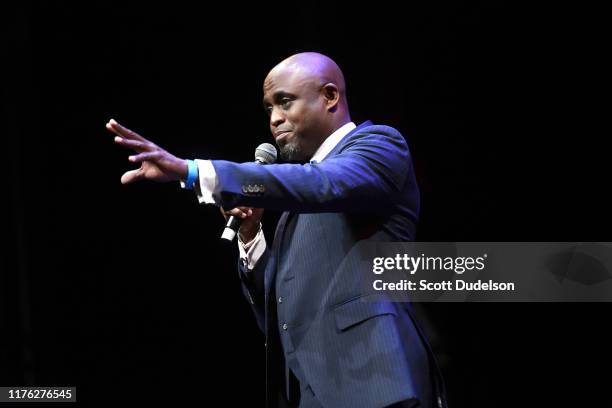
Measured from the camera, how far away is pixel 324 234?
1885 millimetres

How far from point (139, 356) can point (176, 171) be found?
2032 millimetres

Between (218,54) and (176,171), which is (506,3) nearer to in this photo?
(218,54)

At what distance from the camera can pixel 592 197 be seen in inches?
115

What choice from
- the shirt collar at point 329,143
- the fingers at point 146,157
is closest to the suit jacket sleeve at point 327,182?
the fingers at point 146,157

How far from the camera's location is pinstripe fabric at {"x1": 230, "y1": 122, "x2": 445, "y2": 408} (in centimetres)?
162

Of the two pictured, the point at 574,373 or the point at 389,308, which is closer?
the point at 389,308

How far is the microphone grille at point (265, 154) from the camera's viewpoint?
2168 mm

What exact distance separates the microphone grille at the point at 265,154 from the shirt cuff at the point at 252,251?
9.5 inches

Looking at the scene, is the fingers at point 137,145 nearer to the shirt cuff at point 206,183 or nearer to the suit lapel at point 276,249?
the shirt cuff at point 206,183

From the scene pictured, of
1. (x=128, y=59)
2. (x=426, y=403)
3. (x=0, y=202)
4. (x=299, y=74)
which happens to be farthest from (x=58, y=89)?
(x=426, y=403)

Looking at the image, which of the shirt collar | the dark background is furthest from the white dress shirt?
the dark background

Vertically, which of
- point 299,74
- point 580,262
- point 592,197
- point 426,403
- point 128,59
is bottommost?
point 426,403

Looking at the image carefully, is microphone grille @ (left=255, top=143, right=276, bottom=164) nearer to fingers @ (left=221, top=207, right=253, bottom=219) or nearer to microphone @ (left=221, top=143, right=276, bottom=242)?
microphone @ (left=221, top=143, right=276, bottom=242)

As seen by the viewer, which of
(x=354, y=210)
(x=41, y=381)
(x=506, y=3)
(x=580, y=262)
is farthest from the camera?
(x=41, y=381)
